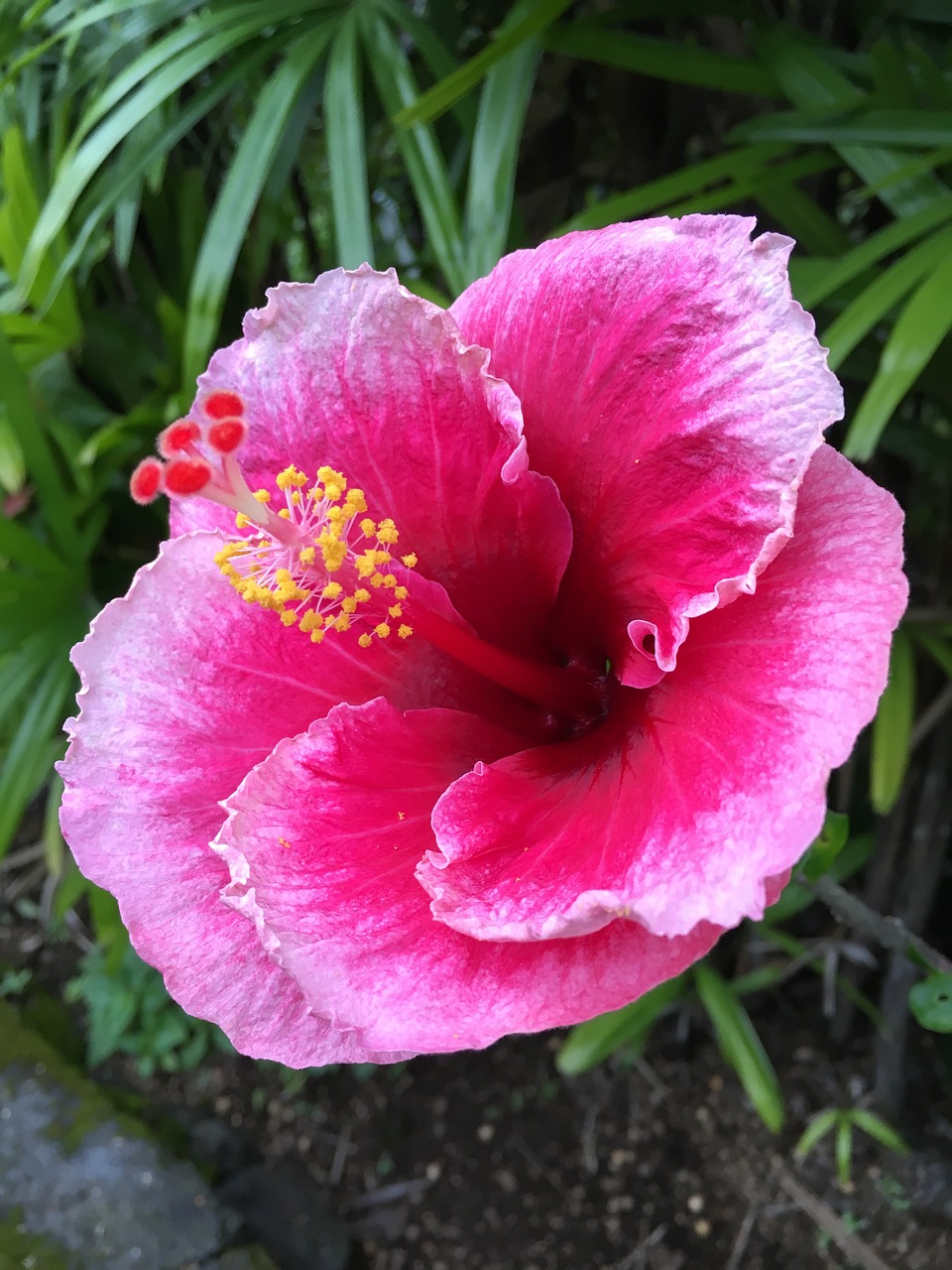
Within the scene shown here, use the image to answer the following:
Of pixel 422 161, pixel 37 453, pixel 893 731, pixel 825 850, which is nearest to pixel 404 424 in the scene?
pixel 825 850

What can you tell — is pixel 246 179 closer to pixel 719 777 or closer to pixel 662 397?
pixel 662 397

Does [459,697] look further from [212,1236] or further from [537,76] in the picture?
[212,1236]

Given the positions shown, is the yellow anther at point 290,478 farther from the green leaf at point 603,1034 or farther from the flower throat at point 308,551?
the green leaf at point 603,1034

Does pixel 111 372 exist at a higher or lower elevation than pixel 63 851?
higher

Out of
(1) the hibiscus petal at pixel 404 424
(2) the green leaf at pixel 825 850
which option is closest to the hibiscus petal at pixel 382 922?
(1) the hibiscus petal at pixel 404 424

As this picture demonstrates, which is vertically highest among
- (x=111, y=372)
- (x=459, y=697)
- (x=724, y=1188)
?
(x=111, y=372)

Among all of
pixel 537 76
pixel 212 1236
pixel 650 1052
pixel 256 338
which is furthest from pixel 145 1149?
pixel 537 76

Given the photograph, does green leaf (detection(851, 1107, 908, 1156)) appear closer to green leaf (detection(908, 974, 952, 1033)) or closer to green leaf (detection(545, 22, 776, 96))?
green leaf (detection(908, 974, 952, 1033))
